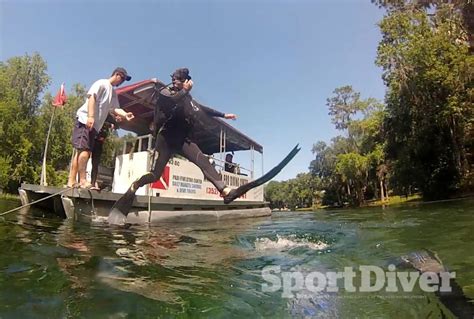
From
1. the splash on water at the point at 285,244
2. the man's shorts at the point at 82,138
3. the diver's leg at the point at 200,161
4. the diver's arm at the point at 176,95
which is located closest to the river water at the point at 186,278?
the splash on water at the point at 285,244

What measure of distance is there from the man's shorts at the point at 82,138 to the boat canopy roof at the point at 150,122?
45.9 inches

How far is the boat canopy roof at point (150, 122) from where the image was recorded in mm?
9414

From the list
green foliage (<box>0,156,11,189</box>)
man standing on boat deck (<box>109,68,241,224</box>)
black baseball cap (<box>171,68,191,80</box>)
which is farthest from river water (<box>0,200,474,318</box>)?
green foliage (<box>0,156,11,189</box>)

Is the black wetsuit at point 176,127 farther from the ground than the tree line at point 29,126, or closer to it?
closer to it

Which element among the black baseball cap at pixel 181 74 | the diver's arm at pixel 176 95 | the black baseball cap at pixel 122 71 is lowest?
the diver's arm at pixel 176 95

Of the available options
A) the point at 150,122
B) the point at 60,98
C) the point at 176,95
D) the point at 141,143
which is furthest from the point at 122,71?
the point at 150,122

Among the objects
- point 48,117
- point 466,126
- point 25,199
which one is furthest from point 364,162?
point 25,199

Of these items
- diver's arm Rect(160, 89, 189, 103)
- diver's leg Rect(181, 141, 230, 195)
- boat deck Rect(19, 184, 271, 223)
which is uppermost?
diver's arm Rect(160, 89, 189, 103)

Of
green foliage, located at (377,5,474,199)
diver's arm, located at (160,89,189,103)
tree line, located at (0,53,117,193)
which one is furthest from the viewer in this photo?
tree line, located at (0,53,117,193)

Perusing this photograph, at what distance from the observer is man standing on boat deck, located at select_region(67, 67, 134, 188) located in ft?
18.4

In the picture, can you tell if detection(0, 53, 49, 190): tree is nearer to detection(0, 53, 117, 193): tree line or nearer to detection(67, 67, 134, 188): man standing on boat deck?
detection(0, 53, 117, 193): tree line

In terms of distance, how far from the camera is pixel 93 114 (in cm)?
553

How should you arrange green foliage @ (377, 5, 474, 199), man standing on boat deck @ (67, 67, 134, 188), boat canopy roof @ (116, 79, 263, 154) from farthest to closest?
1. green foliage @ (377, 5, 474, 199)
2. boat canopy roof @ (116, 79, 263, 154)
3. man standing on boat deck @ (67, 67, 134, 188)

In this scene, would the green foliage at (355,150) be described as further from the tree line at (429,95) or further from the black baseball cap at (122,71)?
the black baseball cap at (122,71)
